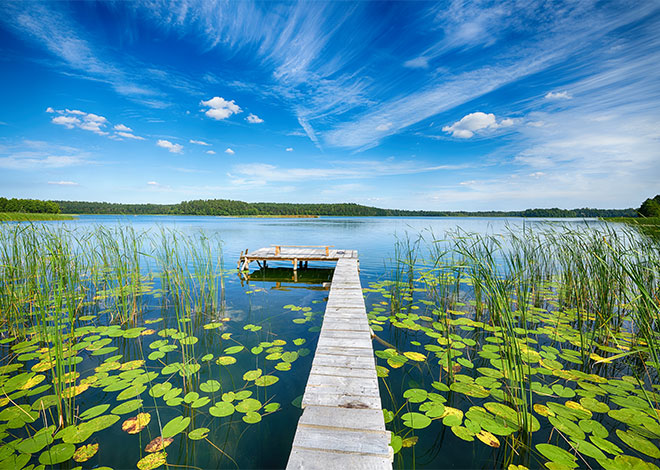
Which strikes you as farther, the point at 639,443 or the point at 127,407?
the point at 127,407

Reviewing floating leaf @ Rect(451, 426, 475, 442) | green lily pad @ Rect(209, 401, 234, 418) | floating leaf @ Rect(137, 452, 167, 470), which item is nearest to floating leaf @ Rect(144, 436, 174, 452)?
floating leaf @ Rect(137, 452, 167, 470)

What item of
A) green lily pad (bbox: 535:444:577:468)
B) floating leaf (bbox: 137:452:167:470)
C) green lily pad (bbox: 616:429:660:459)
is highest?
green lily pad (bbox: 616:429:660:459)

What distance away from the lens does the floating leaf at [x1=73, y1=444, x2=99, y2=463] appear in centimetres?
212

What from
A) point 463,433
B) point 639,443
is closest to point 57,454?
point 463,433

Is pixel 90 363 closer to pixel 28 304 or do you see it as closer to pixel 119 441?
pixel 119 441

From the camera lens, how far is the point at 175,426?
7.93 ft

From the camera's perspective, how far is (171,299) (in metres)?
6.26

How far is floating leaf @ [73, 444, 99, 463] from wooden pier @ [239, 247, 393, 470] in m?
1.90

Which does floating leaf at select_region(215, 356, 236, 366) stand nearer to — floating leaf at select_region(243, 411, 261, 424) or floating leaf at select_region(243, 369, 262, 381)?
floating leaf at select_region(243, 369, 262, 381)

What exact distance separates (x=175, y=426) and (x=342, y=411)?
1687 mm

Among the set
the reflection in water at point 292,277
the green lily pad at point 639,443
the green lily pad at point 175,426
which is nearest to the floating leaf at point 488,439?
the green lily pad at point 639,443

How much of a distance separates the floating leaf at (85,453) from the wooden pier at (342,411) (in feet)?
6.25

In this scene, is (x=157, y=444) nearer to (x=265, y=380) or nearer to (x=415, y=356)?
(x=265, y=380)

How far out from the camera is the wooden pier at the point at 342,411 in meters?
1.63
